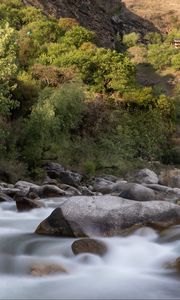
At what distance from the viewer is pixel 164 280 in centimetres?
788

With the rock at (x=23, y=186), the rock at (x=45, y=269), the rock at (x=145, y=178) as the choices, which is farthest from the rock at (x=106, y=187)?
the rock at (x=45, y=269)

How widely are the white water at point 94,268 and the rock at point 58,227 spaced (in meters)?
0.26

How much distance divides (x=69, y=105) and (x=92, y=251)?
1682cm

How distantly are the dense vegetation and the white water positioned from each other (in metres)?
10.1

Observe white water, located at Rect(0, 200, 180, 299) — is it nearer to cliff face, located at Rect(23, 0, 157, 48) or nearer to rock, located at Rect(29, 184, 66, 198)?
rock, located at Rect(29, 184, 66, 198)

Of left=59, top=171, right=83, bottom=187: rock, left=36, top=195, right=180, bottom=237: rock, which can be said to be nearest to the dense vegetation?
left=59, top=171, right=83, bottom=187: rock

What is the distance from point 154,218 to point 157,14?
140244 mm

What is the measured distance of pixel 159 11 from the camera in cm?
14762

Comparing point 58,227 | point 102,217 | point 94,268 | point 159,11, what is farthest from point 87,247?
point 159,11

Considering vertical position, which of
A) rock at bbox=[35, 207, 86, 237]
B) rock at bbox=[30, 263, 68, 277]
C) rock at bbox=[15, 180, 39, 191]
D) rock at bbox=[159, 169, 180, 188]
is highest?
rock at bbox=[30, 263, 68, 277]

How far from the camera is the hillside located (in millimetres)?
136125

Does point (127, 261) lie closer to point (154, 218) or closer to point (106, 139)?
point (154, 218)

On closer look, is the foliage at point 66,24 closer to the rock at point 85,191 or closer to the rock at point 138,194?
the rock at point 85,191

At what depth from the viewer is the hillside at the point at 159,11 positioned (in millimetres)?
136125
